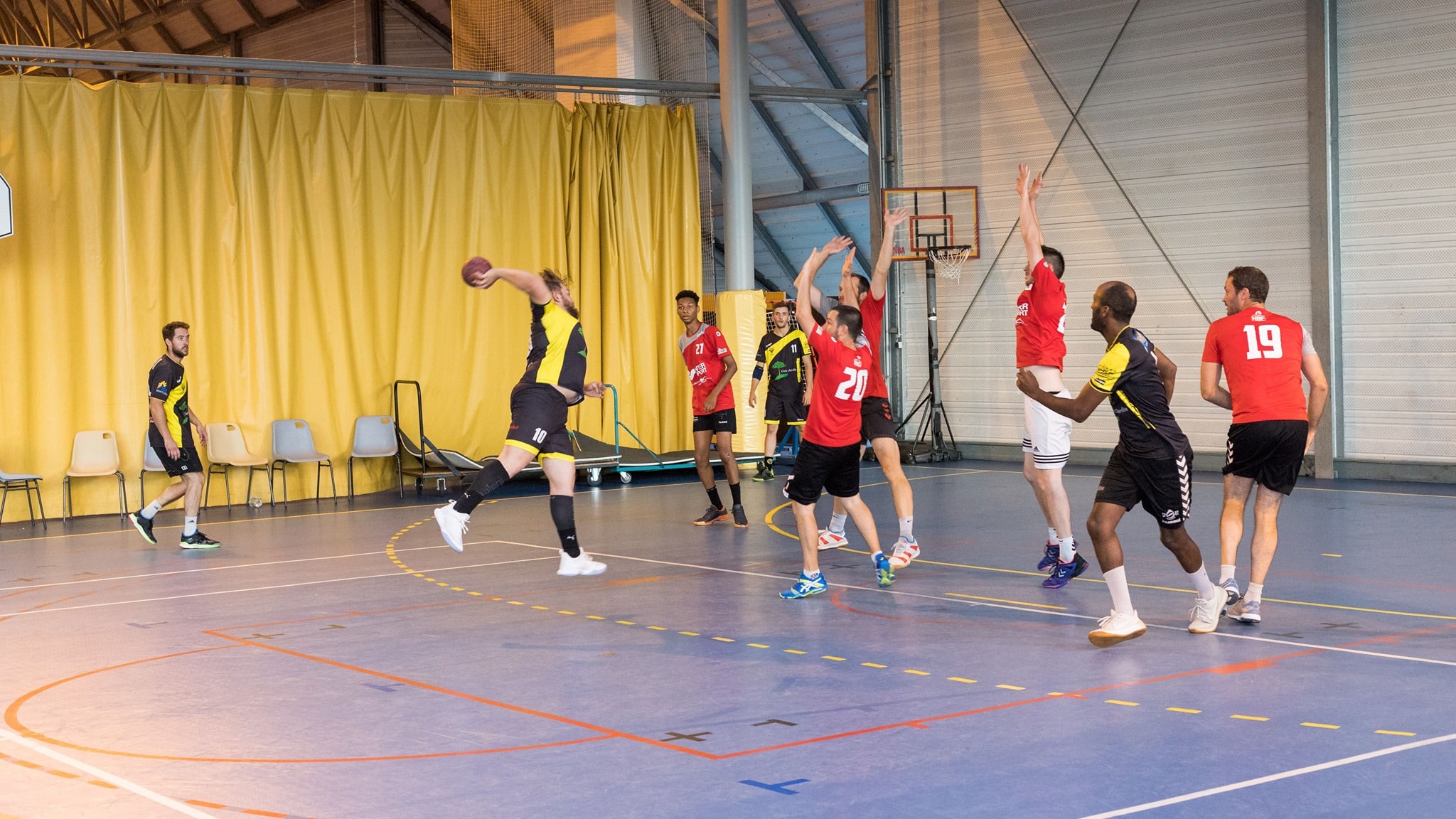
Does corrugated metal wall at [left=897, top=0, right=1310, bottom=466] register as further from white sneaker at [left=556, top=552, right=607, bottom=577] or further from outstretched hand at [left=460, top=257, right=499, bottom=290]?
outstretched hand at [left=460, top=257, right=499, bottom=290]

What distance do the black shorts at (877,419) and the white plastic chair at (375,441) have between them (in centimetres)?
854

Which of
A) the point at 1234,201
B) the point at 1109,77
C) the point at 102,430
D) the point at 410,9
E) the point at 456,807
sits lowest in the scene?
the point at 456,807

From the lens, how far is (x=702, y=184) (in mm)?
19031

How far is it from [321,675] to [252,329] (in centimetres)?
1072

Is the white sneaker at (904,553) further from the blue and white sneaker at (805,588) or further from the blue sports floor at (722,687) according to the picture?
the blue and white sneaker at (805,588)

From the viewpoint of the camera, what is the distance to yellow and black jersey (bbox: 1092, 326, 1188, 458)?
21.6ft

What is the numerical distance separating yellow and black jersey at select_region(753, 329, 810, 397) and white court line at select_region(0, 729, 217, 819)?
1073cm

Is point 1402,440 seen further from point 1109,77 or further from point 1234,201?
point 1109,77

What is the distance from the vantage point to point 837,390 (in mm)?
8156

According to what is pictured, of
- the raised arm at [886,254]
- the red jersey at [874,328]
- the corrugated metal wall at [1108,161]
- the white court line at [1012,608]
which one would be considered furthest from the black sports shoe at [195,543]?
the corrugated metal wall at [1108,161]

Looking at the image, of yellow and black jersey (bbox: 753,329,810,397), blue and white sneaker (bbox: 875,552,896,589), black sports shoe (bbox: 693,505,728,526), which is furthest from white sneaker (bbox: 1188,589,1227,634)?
yellow and black jersey (bbox: 753,329,810,397)

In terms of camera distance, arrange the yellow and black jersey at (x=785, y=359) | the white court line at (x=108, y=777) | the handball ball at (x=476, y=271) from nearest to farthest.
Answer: the white court line at (x=108, y=777) < the handball ball at (x=476, y=271) < the yellow and black jersey at (x=785, y=359)

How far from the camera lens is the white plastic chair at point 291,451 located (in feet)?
52.2


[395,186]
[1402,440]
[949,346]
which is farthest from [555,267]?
[1402,440]
